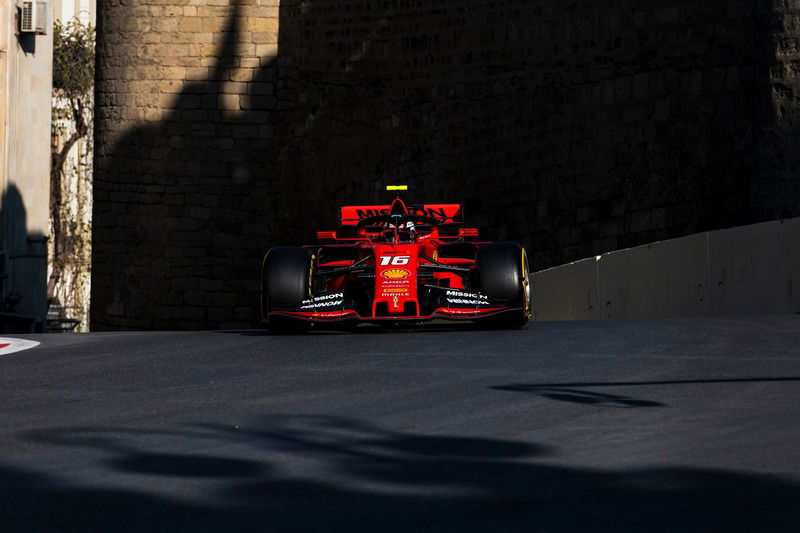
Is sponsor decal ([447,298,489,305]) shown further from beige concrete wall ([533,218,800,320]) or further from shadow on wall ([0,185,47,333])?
shadow on wall ([0,185,47,333])

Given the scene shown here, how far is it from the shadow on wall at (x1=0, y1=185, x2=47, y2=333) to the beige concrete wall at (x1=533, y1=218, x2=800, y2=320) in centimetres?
1262

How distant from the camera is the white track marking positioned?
11755mm

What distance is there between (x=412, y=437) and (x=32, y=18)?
915 inches

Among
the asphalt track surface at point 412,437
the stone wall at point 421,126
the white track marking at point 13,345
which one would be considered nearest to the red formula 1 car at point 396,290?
the asphalt track surface at point 412,437

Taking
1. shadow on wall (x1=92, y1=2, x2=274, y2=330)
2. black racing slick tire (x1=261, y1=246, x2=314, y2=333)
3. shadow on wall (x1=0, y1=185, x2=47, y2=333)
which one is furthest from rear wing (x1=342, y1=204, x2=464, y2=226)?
shadow on wall (x1=0, y1=185, x2=47, y2=333)

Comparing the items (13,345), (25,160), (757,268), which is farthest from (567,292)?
(25,160)

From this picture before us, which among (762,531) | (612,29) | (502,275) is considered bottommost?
(762,531)

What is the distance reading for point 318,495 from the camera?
5441 mm

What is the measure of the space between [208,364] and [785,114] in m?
10.1

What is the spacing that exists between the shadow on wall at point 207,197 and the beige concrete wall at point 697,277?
1097 cm

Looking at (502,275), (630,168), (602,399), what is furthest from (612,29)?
(602,399)

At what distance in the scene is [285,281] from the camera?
12250mm

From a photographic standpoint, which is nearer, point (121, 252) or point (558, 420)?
point (558, 420)

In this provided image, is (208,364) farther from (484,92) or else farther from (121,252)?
(121,252)
